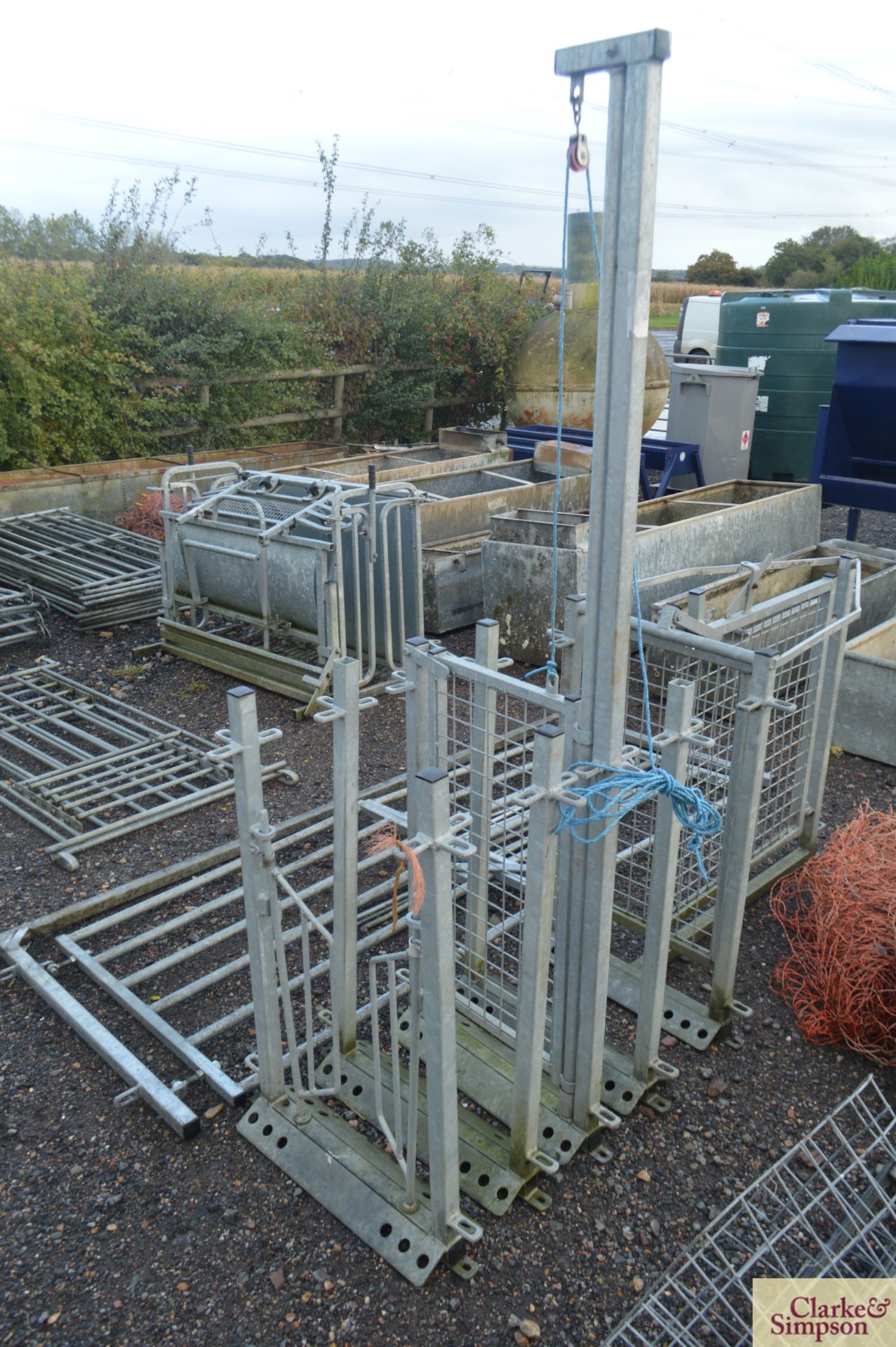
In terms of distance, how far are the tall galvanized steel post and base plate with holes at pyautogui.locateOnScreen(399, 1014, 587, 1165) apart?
8cm

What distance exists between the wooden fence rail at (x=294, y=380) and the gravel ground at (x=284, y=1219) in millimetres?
8329

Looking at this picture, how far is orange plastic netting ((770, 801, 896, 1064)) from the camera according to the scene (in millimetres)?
3324

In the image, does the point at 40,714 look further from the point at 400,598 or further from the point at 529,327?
the point at 529,327

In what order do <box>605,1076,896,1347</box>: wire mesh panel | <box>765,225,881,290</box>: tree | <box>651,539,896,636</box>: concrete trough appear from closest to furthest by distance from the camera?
<box>605,1076,896,1347</box>: wire mesh panel → <box>651,539,896,636</box>: concrete trough → <box>765,225,881,290</box>: tree

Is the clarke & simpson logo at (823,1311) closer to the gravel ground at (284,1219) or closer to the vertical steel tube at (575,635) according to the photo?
the gravel ground at (284,1219)

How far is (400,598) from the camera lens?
6.12 metres

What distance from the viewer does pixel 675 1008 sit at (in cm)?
348

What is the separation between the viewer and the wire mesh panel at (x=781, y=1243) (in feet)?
7.49

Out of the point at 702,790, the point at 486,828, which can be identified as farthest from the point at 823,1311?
the point at 702,790

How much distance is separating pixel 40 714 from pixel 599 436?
4424 millimetres

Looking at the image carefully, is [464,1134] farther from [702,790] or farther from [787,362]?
[787,362]

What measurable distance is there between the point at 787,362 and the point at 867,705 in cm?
684

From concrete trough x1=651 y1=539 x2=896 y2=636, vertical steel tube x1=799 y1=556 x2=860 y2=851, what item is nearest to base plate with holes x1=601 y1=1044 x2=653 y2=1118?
vertical steel tube x1=799 y1=556 x2=860 y2=851

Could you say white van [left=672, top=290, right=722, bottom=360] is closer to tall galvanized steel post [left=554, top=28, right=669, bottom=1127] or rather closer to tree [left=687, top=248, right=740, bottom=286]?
tall galvanized steel post [left=554, top=28, right=669, bottom=1127]
